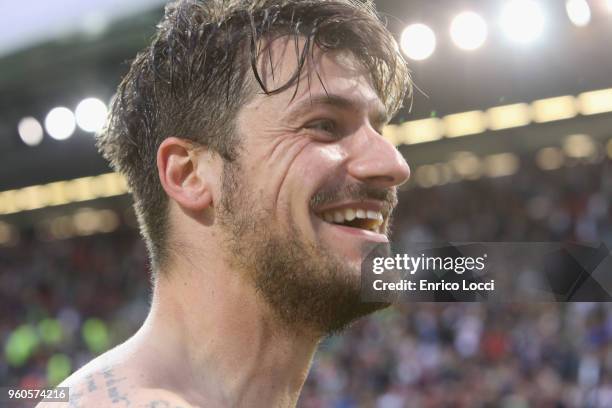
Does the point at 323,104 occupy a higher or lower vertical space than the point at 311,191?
higher

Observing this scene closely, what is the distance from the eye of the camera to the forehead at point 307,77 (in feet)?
5.94

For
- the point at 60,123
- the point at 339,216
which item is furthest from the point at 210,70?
the point at 60,123

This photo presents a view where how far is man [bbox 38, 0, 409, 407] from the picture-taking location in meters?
1.73

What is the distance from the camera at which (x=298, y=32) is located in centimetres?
188

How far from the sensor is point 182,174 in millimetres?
1877

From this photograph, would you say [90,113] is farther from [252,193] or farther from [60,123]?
[252,193]

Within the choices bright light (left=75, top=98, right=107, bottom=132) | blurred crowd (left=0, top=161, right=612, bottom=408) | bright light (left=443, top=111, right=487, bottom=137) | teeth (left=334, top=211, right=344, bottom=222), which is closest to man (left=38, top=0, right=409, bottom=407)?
teeth (left=334, top=211, right=344, bottom=222)

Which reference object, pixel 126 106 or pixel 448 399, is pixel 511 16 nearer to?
pixel 448 399

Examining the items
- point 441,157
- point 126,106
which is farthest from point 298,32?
point 441,157

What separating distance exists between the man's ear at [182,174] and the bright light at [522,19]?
24.3ft

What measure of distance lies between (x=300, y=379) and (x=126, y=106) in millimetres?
716

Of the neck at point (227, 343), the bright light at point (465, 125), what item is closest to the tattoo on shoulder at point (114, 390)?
the neck at point (227, 343)

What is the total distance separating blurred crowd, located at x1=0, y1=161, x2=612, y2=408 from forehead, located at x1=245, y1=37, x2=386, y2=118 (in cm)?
709

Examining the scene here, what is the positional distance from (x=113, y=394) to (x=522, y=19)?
25.8 feet
